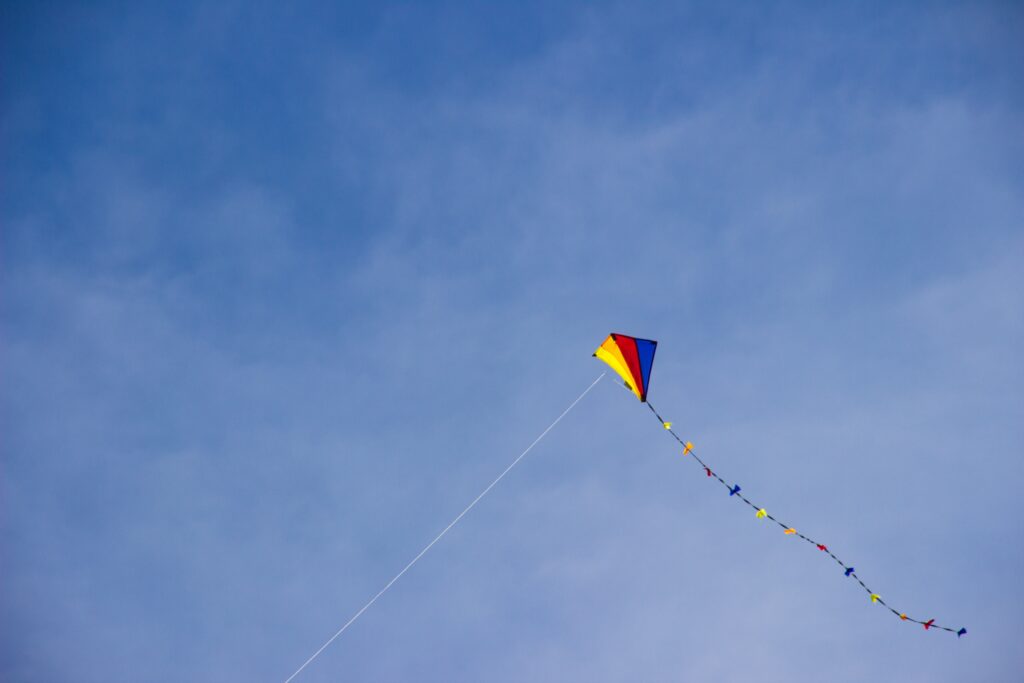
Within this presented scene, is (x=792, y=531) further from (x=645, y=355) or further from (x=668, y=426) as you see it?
(x=645, y=355)

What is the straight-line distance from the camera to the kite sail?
18281 mm

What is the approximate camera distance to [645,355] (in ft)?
60.2

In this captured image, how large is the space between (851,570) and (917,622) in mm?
2174

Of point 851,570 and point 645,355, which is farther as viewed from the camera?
point 645,355

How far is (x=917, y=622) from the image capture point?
16.9m

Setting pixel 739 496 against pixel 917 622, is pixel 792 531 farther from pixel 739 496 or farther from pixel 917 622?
pixel 917 622

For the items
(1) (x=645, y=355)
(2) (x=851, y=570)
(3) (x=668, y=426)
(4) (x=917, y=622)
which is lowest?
(4) (x=917, y=622)

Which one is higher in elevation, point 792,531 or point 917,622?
point 792,531

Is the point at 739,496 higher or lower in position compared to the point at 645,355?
lower

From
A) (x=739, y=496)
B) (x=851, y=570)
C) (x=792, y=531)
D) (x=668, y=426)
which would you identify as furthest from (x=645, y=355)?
(x=851, y=570)

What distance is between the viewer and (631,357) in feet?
60.3

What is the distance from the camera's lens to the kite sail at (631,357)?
60.0ft

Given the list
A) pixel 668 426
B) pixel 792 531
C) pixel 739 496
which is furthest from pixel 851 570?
pixel 668 426

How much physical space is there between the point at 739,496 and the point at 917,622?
15.8ft
